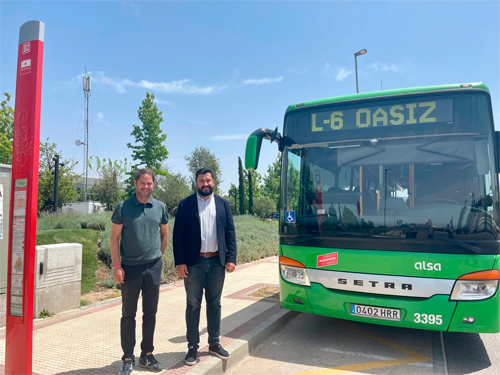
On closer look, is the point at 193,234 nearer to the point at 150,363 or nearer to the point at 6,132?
the point at 150,363

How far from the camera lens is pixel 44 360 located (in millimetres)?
4105

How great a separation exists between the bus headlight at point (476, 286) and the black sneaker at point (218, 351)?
2507 mm

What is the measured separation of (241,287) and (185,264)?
4505 millimetres

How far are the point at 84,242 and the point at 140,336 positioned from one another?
445 cm

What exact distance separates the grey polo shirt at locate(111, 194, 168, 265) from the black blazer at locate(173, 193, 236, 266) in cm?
28

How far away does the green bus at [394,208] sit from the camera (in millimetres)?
4148

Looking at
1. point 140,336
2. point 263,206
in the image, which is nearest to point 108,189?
point 263,206

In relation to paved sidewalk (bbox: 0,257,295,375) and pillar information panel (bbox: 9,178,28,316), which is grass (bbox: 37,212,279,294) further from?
pillar information panel (bbox: 9,178,28,316)

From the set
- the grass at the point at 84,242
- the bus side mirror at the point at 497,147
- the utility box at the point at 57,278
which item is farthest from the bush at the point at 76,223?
the bus side mirror at the point at 497,147

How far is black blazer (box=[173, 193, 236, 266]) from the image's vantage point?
4.07 metres

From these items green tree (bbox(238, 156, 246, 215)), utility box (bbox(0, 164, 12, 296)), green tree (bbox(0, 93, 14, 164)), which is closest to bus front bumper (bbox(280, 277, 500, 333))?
utility box (bbox(0, 164, 12, 296))

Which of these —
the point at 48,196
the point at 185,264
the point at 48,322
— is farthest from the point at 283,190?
the point at 48,196

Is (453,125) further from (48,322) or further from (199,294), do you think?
(48,322)

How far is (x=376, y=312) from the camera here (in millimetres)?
4441
